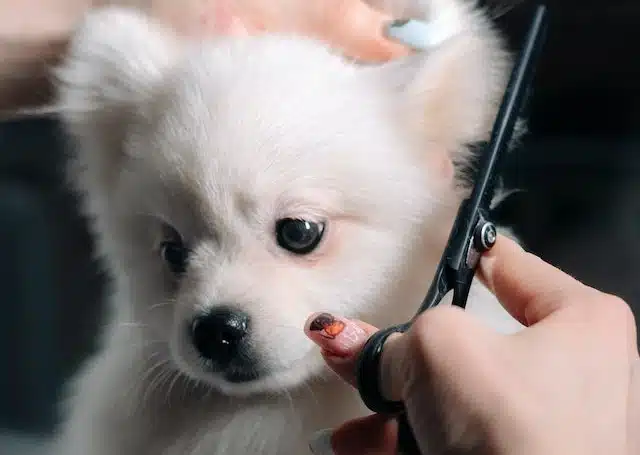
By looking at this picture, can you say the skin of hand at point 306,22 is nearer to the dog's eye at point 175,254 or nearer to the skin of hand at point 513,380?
the dog's eye at point 175,254

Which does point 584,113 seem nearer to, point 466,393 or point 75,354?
point 466,393

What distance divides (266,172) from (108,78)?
0.70ft

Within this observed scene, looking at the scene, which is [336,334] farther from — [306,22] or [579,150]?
[579,150]

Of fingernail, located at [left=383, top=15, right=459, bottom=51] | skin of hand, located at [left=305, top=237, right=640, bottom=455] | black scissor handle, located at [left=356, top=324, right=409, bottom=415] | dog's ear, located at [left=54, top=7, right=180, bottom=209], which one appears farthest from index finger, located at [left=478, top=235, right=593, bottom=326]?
dog's ear, located at [left=54, top=7, right=180, bottom=209]

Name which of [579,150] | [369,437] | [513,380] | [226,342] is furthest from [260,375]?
[579,150]

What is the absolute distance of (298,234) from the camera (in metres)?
0.62

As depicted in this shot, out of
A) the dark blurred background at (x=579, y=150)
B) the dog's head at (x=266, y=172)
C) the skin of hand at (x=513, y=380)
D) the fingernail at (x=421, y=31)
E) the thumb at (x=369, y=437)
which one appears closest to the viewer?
the skin of hand at (x=513, y=380)

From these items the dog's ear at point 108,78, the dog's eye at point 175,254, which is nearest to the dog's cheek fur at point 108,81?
the dog's ear at point 108,78

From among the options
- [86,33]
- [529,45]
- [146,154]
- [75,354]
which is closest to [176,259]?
Answer: [146,154]

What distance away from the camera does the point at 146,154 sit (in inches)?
26.1

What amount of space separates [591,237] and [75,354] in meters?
0.70

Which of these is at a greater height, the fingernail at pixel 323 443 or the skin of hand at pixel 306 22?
the skin of hand at pixel 306 22

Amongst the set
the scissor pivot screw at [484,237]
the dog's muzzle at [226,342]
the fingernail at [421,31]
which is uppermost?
the fingernail at [421,31]

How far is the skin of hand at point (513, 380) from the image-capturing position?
1.29 feet
